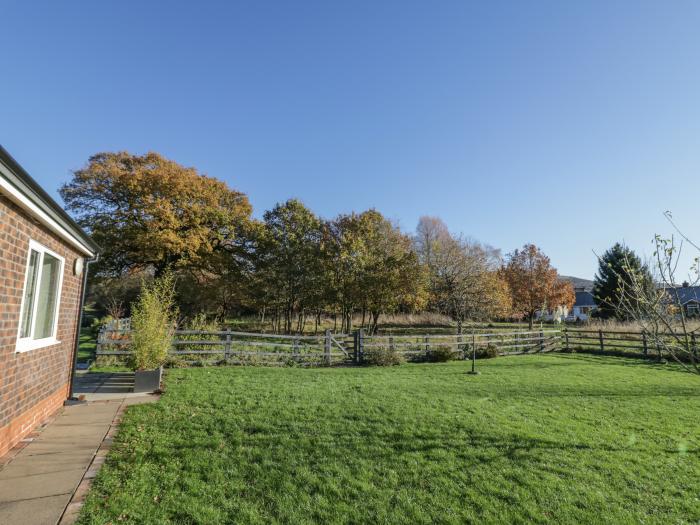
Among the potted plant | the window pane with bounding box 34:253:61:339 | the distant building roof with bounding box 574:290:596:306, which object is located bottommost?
the potted plant

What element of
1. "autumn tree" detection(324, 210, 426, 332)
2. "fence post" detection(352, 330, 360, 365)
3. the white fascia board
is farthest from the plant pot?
"autumn tree" detection(324, 210, 426, 332)

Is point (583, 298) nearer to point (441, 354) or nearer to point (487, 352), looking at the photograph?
point (487, 352)

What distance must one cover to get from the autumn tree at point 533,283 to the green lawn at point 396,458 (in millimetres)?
23408

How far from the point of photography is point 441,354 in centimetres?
1433

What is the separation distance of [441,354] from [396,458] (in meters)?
10.6

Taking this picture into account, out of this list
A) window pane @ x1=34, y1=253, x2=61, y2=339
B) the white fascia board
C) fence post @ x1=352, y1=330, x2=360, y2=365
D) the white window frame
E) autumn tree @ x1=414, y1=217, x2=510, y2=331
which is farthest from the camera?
autumn tree @ x1=414, y1=217, x2=510, y2=331

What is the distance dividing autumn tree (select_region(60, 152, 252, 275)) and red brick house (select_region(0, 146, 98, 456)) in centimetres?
1414

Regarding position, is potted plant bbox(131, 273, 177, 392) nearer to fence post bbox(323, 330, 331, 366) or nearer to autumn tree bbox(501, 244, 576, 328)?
fence post bbox(323, 330, 331, 366)

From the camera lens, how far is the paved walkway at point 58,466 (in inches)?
116

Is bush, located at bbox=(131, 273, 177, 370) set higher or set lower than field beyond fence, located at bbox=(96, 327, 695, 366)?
higher

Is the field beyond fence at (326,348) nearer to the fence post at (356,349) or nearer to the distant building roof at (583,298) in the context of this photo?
the fence post at (356,349)

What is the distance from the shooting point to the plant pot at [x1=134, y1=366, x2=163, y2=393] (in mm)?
7191

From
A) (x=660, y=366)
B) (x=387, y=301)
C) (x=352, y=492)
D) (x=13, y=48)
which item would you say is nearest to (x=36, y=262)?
(x=352, y=492)

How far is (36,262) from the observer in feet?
15.2
